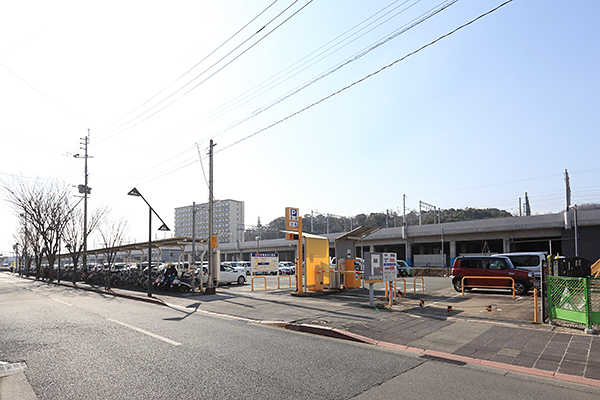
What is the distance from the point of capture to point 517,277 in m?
17.2

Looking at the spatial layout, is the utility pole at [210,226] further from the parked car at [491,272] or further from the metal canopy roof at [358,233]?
the parked car at [491,272]

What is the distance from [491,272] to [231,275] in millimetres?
16978

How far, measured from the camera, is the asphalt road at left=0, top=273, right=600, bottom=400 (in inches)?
203

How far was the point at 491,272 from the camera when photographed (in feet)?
59.2

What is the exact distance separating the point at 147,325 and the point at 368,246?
181 feet

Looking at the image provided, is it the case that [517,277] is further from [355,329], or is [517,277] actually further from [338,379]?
[338,379]

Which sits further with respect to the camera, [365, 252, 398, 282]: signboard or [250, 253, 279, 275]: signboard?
[250, 253, 279, 275]: signboard

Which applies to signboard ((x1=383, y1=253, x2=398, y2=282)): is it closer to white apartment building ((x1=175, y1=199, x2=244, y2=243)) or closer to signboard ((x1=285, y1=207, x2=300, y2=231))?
signboard ((x1=285, y1=207, x2=300, y2=231))

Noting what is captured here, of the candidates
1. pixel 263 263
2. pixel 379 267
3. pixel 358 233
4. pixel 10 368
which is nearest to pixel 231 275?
pixel 263 263

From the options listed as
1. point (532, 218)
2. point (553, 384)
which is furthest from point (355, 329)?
point (532, 218)

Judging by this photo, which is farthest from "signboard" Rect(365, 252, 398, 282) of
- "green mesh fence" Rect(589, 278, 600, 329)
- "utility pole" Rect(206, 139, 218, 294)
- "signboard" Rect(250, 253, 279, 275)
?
"signboard" Rect(250, 253, 279, 275)

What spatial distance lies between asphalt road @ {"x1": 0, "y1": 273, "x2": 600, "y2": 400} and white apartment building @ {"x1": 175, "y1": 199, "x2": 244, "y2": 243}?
84.0 m

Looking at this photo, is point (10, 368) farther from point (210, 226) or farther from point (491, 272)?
point (491, 272)

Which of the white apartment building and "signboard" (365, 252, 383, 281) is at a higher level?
the white apartment building
